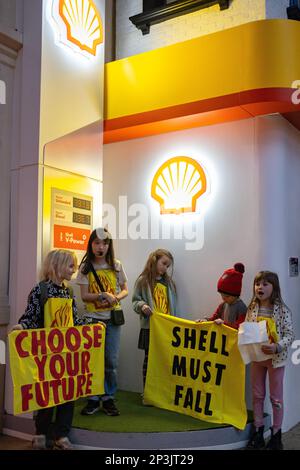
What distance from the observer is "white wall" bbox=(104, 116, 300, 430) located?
16.0 feet

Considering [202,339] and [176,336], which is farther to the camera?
[176,336]

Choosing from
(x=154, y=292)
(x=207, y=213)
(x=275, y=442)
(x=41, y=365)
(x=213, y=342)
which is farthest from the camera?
(x=207, y=213)

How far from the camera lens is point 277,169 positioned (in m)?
4.92

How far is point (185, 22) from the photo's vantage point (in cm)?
570

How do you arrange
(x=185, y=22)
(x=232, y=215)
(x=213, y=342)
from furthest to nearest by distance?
(x=185, y=22) → (x=232, y=215) → (x=213, y=342)

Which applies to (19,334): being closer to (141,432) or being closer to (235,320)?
(141,432)

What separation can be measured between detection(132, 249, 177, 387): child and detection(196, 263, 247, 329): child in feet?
1.73

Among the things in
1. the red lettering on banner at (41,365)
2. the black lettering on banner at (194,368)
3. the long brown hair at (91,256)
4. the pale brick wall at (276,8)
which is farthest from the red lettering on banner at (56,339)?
the pale brick wall at (276,8)

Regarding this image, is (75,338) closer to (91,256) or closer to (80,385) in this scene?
(80,385)

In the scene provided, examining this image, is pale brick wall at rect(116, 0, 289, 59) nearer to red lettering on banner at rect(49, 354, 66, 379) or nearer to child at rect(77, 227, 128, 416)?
child at rect(77, 227, 128, 416)

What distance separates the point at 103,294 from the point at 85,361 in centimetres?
63

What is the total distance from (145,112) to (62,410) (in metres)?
2.96

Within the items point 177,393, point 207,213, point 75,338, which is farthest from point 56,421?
point 207,213

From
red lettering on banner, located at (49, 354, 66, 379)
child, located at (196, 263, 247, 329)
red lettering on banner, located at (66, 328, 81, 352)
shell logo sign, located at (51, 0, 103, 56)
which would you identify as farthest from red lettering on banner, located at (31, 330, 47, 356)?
shell logo sign, located at (51, 0, 103, 56)
